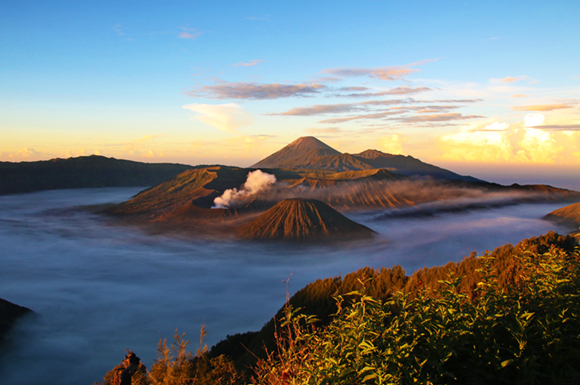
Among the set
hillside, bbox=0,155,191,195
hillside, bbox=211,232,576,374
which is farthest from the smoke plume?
hillside, bbox=0,155,191,195

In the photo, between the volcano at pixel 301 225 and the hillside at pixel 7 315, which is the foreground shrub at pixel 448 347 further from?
the volcano at pixel 301 225

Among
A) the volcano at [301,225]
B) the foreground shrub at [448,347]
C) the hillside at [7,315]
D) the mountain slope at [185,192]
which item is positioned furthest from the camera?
the mountain slope at [185,192]

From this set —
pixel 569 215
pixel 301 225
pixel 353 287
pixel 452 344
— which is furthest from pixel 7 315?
pixel 569 215

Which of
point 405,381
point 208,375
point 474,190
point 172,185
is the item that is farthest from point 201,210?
point 474,190

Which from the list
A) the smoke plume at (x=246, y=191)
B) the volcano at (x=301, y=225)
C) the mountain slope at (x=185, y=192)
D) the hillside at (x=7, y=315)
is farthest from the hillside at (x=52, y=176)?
the hillside at (x=7, y=315)

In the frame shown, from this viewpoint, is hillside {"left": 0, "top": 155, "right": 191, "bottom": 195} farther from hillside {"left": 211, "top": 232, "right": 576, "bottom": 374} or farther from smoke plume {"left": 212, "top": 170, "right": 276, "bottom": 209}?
hillside {"left": 211, "top": 232, "right": 576, "bottom": 374}

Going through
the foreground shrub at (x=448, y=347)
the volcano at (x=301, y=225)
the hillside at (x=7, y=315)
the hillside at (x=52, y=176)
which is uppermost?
the hillside at (x=52, y=176)
